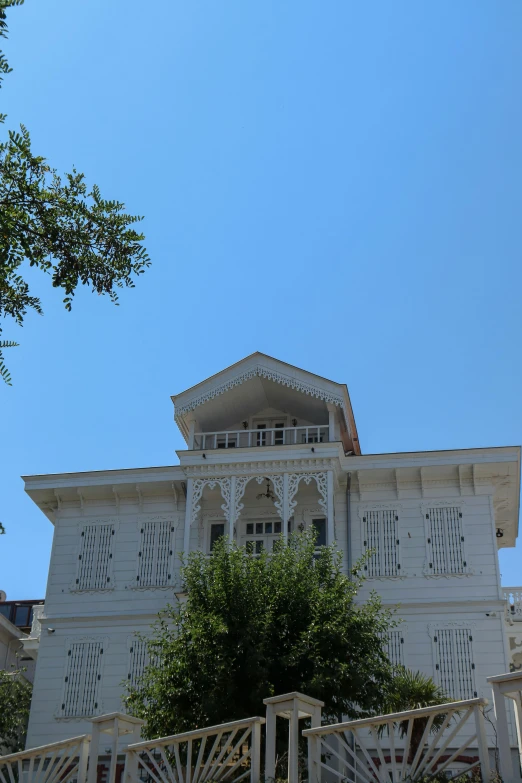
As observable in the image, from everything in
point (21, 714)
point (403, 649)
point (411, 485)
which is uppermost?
point (411, 485)

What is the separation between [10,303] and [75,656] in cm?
1748

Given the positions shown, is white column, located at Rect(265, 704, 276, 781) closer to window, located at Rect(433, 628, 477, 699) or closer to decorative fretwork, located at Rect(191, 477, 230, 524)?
window, located at Rect(433, 628, 477, 699)

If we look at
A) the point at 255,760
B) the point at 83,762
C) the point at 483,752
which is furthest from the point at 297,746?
the point at 83,762

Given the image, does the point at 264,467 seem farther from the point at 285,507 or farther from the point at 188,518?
the point at 188,518

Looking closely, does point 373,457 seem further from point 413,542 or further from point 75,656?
point 75,656

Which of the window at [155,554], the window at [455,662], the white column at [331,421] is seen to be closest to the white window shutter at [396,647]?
the window at [455,662]

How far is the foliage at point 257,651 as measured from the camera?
19.2 m

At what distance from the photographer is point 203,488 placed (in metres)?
28.7

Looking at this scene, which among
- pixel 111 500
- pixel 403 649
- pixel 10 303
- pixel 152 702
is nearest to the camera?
pixel 10 303

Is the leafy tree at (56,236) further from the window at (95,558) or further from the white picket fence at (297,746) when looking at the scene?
the window at (95,558)

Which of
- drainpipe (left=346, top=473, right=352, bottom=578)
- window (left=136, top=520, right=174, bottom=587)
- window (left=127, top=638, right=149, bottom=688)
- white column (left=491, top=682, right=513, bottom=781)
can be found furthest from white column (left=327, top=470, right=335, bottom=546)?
white column (left=491, top=682, right=513, bottom=781)

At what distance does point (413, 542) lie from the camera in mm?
27781

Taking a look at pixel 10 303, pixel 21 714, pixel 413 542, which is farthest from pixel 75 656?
pixel 10 303

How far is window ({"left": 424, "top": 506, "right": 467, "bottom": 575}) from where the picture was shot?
89.4 ft
